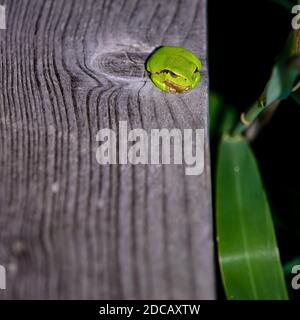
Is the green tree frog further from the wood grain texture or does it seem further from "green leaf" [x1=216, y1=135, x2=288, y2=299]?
"green leaf" [x1=216, y1=135, x2=288, y2=299]

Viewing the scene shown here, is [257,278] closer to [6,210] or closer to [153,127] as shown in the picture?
[153,127]

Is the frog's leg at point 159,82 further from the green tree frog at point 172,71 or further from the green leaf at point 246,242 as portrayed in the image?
the green leaf at point 246,242

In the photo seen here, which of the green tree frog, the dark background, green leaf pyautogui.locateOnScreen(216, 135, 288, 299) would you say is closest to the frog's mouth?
the green tree frog

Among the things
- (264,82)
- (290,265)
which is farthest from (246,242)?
(264,82)
